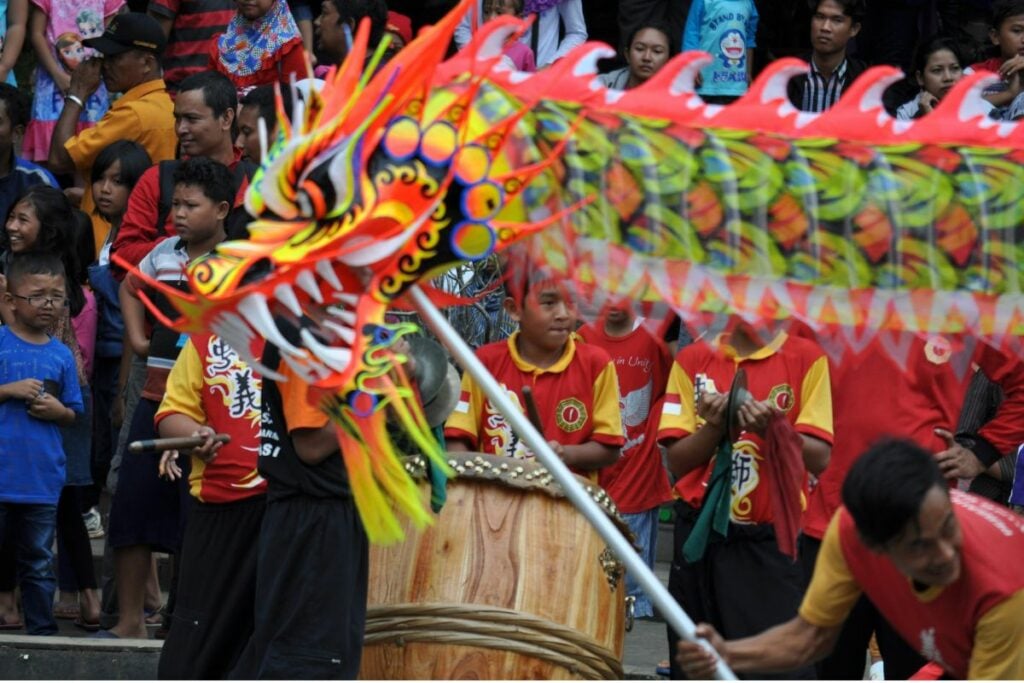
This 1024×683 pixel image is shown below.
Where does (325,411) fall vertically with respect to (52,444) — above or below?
above

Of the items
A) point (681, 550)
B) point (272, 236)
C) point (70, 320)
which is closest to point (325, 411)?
point (272, 236)

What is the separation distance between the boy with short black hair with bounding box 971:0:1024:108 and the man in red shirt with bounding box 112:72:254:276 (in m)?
3.18

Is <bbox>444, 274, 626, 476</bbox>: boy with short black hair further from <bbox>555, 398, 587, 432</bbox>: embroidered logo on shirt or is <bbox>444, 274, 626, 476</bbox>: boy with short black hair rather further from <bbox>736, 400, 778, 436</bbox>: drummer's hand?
<bbox>736, 400, 778, 436</bbox>: drummer's hand

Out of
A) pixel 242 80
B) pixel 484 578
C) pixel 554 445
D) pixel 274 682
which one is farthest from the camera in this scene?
pixel 242 80

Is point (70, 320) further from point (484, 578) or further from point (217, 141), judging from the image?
point (484, 578)

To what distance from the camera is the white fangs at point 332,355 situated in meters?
3.58

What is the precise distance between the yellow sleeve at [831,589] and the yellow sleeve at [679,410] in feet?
4.24

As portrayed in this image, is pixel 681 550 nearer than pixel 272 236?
No

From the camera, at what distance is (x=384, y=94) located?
3.52m

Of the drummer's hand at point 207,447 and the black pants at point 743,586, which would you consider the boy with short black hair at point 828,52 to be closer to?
the black pants at point 743,586

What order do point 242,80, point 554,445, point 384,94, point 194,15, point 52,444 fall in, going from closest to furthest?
point 384,94
point 554,445
point 52,444
point 242,80
point 194,15

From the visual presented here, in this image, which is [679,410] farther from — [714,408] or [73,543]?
[73,543]

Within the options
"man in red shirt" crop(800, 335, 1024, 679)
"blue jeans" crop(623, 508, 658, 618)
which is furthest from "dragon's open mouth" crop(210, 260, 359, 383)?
"blue jeans" crop(623, 508, 658, 618)

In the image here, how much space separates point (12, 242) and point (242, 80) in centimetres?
145
